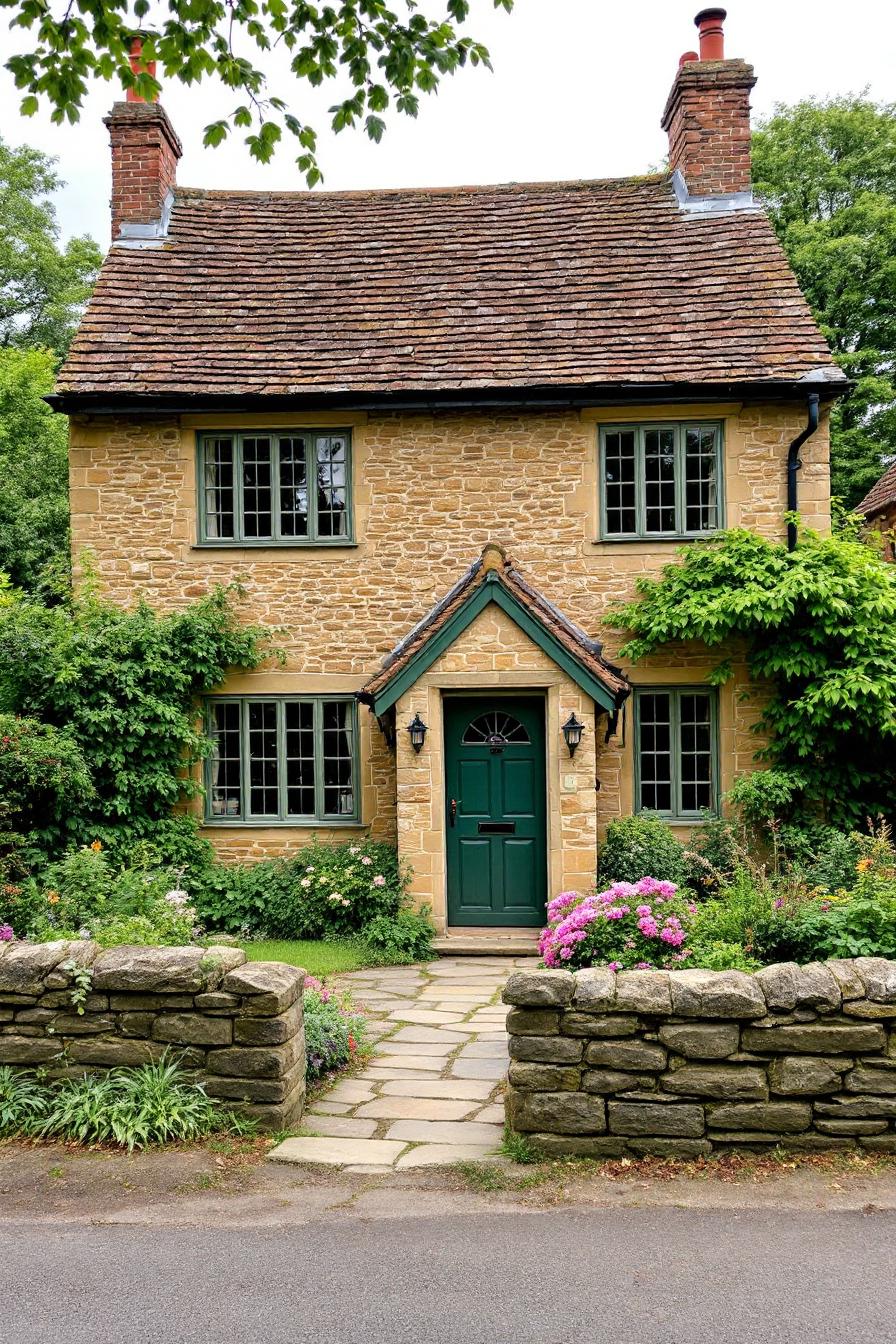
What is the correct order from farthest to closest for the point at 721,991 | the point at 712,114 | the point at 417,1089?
the point at 712,114 → the point at 417,1089 → the point at 721,991

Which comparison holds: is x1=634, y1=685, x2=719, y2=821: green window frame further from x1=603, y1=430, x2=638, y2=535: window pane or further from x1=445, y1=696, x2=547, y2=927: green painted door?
x1=603, y1=430, x2=638, y2=535: window pane

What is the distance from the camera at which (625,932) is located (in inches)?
236

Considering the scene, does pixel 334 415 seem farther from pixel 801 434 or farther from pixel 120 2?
pixel 120 2

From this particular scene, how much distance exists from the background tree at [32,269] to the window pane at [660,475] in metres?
21.6

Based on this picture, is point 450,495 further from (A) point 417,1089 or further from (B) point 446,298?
(A) point 417,1089

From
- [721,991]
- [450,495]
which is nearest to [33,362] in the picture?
[450,495]

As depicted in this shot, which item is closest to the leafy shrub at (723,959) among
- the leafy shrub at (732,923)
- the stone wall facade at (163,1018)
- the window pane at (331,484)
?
the leafy shrub at (732,923)

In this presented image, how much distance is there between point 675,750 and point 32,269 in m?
24.8

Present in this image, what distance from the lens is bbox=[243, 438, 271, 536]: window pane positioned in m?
12.6

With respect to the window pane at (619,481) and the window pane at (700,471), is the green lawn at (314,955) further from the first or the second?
the window pane at (700,471)

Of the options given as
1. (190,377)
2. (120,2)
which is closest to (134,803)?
(190,377)

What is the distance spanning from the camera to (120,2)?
18.5ft

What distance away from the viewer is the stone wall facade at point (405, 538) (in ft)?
39.9

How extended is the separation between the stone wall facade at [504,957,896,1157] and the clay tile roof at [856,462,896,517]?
16003 millimetres
